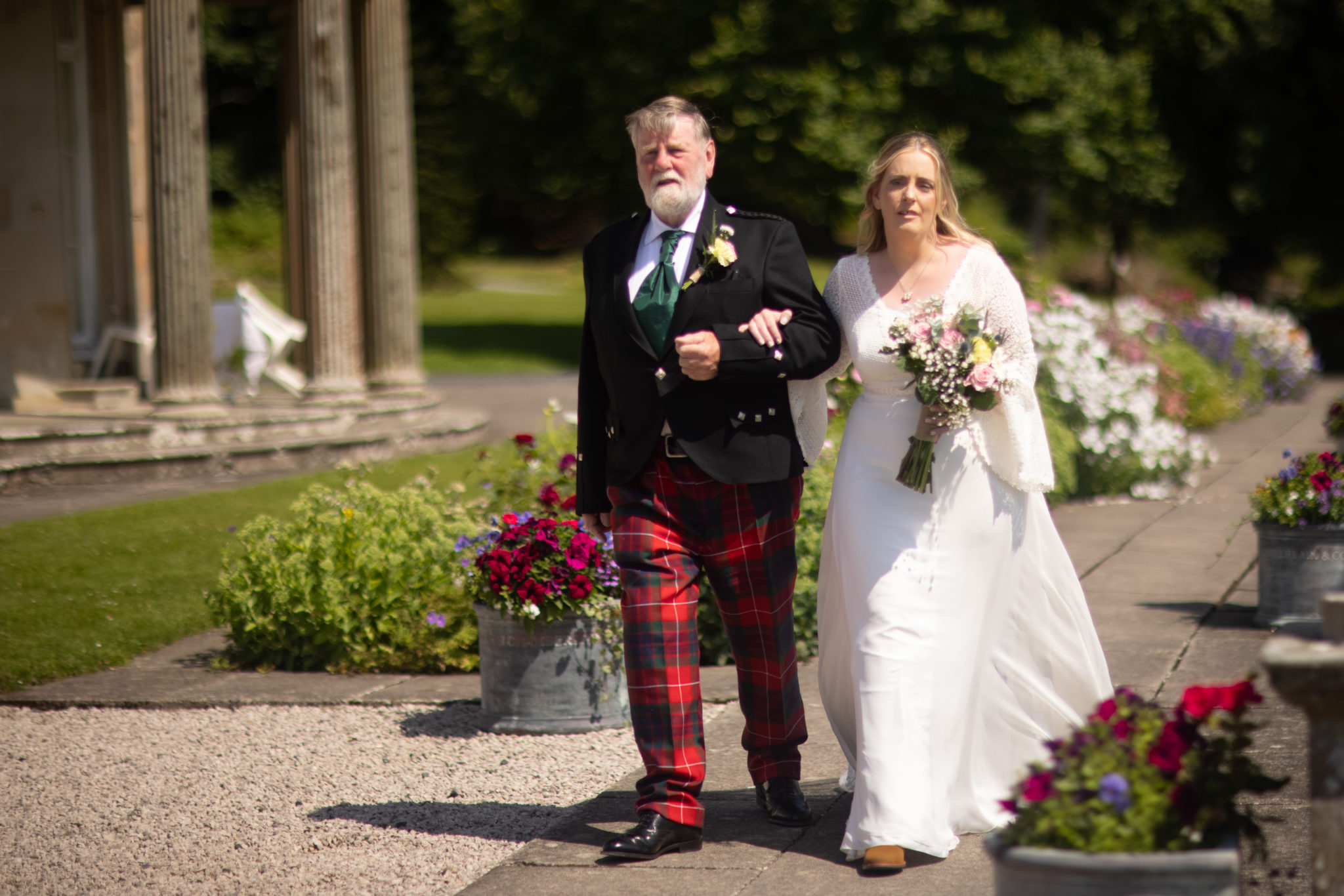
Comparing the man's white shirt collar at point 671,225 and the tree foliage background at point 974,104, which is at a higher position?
the tree foliage background at point 974,104

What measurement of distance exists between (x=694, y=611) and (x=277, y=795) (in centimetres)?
178

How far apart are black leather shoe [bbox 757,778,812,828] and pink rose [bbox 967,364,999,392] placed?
1350 millimetres

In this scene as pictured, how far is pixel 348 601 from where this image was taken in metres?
6.71

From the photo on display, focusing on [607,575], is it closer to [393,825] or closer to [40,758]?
[393,825]

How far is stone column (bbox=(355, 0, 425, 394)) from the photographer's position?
1477 centimetres

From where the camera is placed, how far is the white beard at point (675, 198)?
4.27 meters

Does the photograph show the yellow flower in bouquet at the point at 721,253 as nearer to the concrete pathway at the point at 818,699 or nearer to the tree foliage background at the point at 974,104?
the concrete pathway at the point at 818,699

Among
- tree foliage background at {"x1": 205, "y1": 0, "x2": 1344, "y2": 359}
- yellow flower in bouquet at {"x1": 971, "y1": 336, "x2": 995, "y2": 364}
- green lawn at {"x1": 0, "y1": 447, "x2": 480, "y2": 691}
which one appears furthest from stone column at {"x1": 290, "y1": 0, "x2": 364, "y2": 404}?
tree foliage background at {"x1": 205, "y1": 0, "x2": 1344, "y2": 359}

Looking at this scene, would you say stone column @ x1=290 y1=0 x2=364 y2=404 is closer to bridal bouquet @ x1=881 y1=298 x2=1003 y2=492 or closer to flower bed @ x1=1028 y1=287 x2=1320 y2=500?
flower bed @ x1=1028 y1=287 x2=1320 y2=500

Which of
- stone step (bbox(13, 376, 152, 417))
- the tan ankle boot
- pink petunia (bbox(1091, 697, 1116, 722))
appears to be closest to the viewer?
pink petunia (bbox(1091, 697, 1116, 722))

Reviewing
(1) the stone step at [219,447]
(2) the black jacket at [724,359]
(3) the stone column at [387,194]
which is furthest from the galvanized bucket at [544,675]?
(3) the stone column at [387,194]

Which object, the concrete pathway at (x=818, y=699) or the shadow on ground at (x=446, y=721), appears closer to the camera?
the concrete pathway at (x=818, y=699)

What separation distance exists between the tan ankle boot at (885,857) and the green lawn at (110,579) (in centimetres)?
440

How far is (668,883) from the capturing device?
400 centimetres
